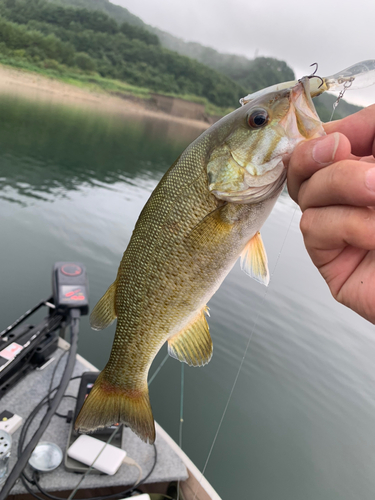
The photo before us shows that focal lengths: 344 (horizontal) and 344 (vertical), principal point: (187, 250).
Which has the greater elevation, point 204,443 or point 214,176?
point 214,176

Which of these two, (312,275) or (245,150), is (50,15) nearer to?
(312,275)

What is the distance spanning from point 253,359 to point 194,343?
5.28 meters

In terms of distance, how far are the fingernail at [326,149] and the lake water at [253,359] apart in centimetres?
148

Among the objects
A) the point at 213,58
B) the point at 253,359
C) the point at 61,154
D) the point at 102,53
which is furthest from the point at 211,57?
the point at 253,359

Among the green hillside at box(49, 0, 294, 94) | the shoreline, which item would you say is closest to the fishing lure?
the shoreline

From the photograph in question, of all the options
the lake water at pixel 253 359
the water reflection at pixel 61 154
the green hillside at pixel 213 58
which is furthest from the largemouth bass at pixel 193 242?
the green hillside at pixel 213 58

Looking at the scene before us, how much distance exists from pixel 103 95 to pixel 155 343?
54.4 m

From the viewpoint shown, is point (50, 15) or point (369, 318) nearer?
point (369, 318)

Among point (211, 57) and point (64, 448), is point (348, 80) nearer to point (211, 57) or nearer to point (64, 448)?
point (64, 448)

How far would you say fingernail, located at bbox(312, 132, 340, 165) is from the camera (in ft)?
3.49

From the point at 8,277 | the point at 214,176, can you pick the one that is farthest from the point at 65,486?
the point at 8,277

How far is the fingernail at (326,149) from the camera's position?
1.06 m

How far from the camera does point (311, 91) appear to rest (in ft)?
4.30

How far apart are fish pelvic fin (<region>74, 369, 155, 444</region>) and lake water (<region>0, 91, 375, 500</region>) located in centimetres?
141
